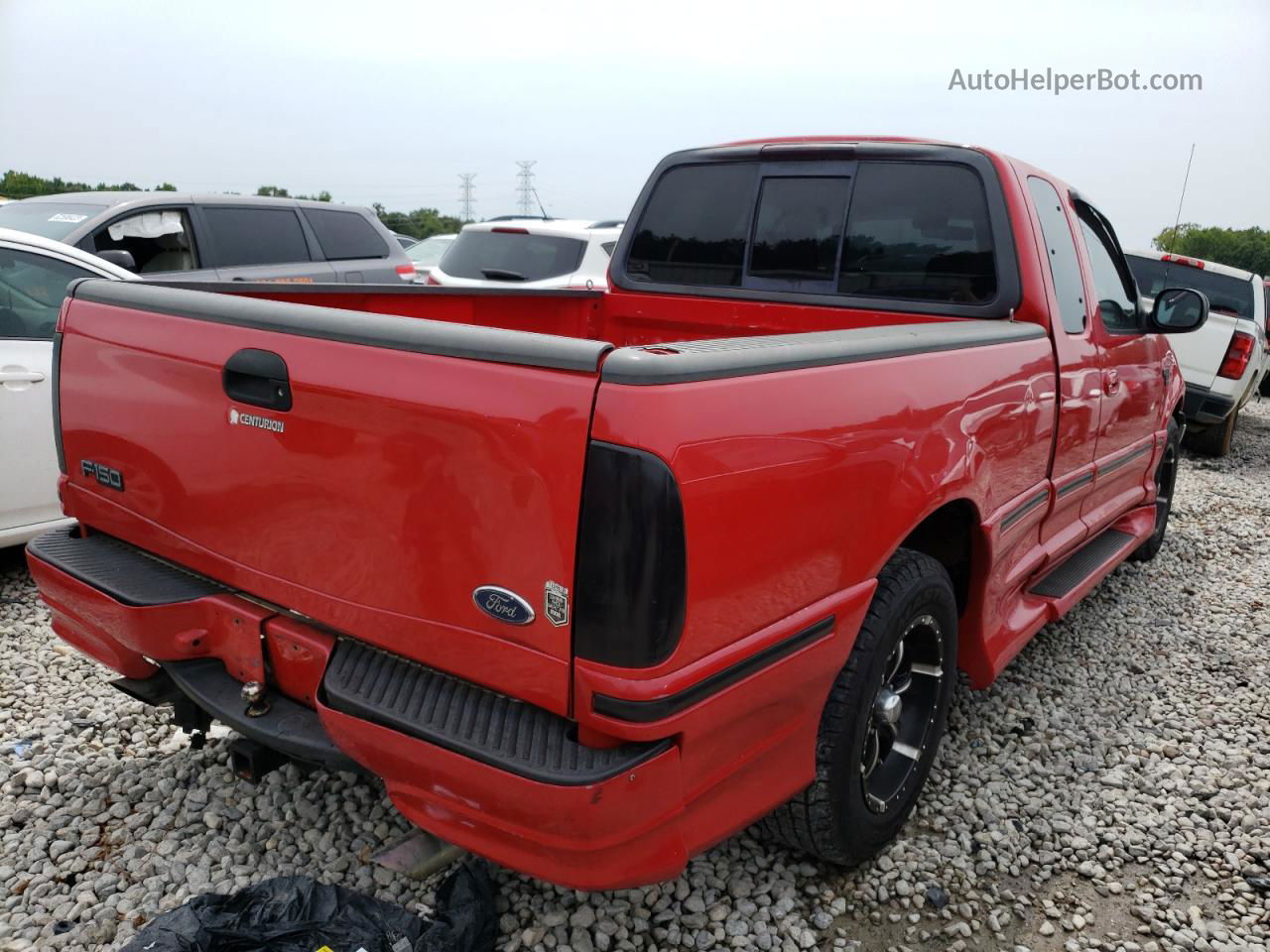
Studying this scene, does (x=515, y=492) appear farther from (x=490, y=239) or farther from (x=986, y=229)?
(x=490, y=239)

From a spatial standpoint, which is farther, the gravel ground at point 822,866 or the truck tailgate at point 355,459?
the gravel ground at point 822,866

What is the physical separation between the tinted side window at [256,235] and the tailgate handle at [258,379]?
578cm

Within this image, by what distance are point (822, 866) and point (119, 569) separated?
6.96 ft

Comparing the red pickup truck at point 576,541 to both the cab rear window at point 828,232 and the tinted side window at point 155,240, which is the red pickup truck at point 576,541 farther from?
the tinted side window at point 155,240

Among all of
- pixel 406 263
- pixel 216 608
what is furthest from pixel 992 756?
pixel 406 263

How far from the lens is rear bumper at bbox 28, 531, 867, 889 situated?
5.79 feet

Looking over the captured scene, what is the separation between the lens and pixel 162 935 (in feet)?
6.58

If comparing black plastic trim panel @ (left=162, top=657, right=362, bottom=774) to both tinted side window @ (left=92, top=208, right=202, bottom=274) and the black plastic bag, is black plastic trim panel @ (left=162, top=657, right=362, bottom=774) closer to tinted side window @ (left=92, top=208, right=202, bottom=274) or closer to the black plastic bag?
the black plastic bag

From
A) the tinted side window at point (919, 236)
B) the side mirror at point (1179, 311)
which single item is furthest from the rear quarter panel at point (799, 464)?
the side mirror at point (1179, 311)

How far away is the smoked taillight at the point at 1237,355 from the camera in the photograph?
8570 millimetres

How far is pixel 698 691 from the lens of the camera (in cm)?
179

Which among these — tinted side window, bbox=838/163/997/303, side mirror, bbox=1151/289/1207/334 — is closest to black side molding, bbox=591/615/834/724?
tinted side window, bbox=838/163/997/303

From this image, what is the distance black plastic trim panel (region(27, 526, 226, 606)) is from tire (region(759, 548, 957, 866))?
5.21 feet

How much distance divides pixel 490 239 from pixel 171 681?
21.1 ft
